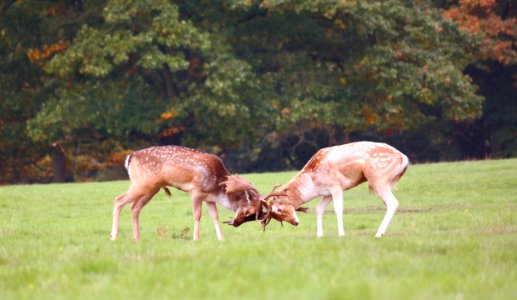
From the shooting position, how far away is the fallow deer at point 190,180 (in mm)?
14734

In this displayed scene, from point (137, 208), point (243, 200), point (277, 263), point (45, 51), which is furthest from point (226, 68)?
point (277, 263)

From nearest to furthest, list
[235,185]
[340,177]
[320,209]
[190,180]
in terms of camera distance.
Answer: [340,177], [320,209], [235,185], [190,180]

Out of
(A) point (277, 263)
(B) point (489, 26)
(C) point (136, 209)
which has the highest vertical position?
(A) point (277, 263)

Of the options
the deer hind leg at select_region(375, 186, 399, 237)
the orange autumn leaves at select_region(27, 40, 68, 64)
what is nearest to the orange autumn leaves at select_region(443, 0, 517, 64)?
the orange autumn leaves at select_region(27, 40, 68, 64)

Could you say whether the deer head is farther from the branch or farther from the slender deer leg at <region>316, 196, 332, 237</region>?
the branch

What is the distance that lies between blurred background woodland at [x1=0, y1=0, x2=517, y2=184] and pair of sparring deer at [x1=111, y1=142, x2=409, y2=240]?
16342 millimetres

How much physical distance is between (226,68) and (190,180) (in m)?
17.4

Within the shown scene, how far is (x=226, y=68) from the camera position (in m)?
32.0

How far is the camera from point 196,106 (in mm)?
33406

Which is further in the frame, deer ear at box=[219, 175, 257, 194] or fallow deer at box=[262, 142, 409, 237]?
deer ear at box=[219, 175, 257, 194]

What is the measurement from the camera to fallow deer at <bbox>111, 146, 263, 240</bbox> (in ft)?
48.3

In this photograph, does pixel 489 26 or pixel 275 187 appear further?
pixel 489 26

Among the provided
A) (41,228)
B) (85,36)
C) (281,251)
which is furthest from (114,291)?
(85,36)

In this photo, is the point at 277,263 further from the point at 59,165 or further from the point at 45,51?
the point at 59,165
